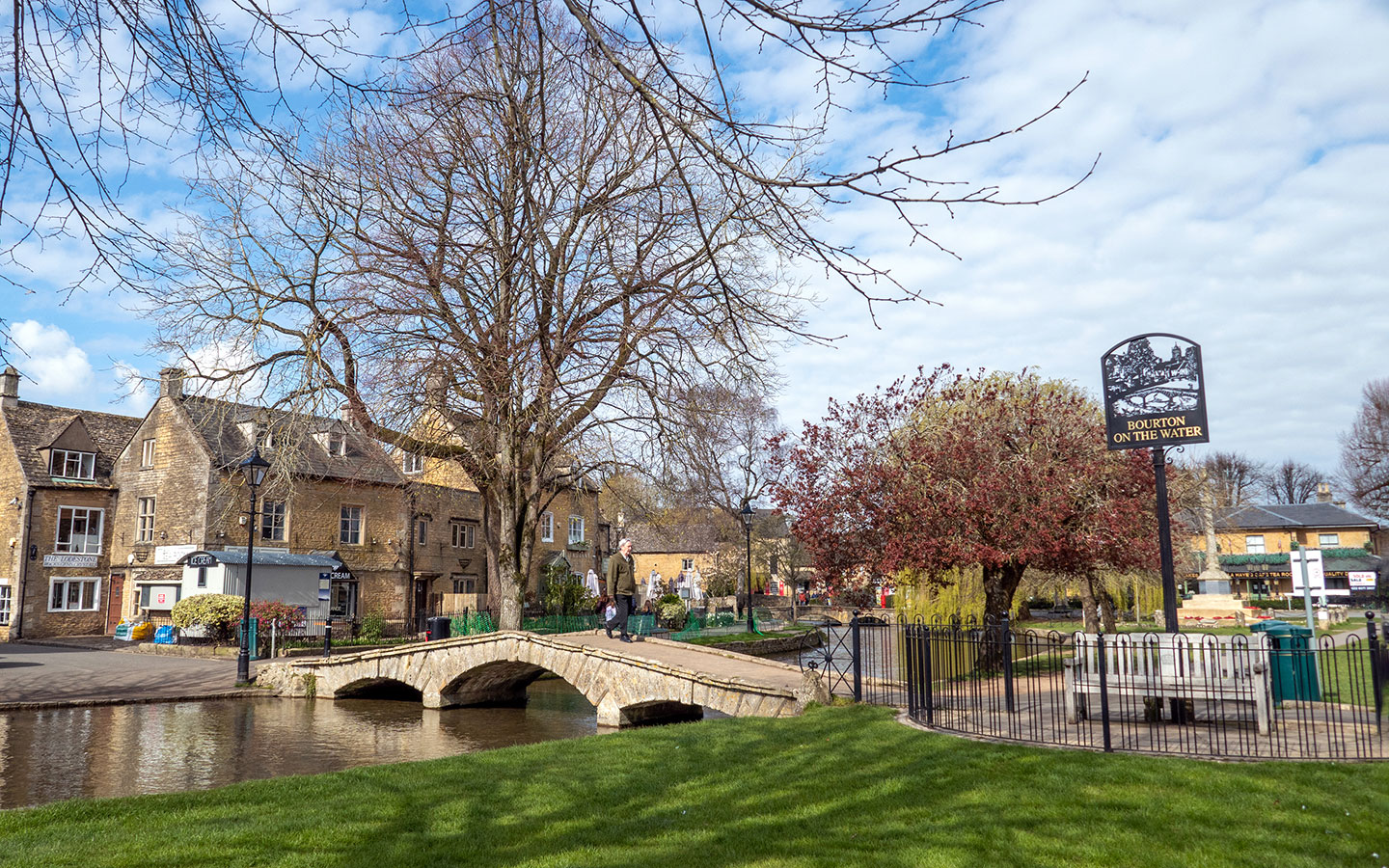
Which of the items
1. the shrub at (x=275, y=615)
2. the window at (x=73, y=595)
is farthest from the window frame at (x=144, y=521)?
the shrub at (x=275, y=615)

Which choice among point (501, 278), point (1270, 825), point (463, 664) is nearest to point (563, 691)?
point (463, 664)

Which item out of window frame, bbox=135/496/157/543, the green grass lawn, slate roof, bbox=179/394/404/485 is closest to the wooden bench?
the green grass lawn

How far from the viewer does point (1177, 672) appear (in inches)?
382

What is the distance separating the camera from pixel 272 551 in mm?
31938

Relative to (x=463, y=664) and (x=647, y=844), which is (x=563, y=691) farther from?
(x=647, y=844)

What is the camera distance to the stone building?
32406 mm

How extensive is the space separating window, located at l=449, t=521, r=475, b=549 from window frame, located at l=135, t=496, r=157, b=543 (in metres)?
11.6

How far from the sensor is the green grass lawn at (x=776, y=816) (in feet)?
19.3

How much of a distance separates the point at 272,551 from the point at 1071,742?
3003cm

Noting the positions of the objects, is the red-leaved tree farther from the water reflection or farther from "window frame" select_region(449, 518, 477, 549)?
"window frame" select_region(449, 518, 477, 549)

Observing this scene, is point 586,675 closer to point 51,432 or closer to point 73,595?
point 73,595

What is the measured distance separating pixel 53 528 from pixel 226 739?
83.7 ft

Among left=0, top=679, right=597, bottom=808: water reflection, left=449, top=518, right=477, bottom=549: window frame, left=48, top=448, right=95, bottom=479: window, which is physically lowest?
left=0, top=679, right=597, bottom=808: water reflection

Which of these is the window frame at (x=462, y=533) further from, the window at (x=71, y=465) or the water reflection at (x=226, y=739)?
the water reflection at (x=226, y=739)
